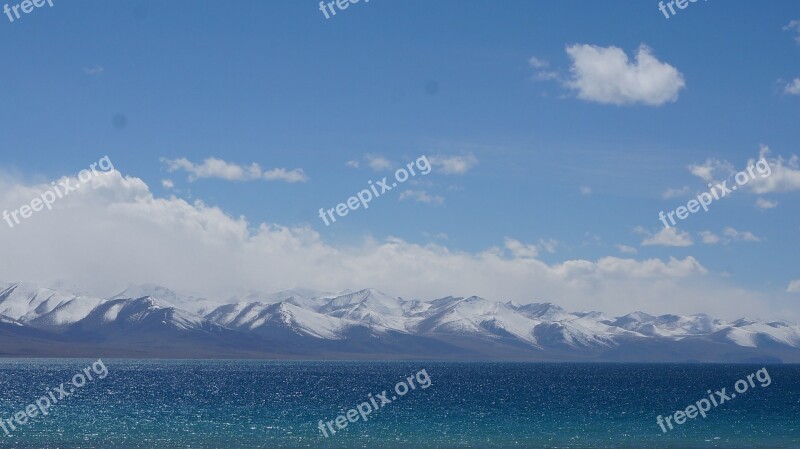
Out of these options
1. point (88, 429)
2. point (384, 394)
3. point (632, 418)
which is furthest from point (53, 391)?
point (632, 418)

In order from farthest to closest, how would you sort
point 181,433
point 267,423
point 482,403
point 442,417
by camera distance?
point 482,403, point 442,417, point 267,423, point 181,433

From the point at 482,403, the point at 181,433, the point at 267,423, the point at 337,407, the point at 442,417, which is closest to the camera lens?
the point at 181,433

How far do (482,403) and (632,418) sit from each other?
27.7m

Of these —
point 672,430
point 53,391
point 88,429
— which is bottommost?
point 672,430

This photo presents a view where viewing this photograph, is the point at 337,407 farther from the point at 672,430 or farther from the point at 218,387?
the point at 218,387

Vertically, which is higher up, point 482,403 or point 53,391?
point 53,391

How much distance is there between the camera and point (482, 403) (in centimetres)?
12319

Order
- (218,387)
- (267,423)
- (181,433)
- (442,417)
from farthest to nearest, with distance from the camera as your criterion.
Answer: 1. (218,387)
2. (442,417)
3. (267,423)
4. (181,433)

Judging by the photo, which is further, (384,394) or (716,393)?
(716,393)

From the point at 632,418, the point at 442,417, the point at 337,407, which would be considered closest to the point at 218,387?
the point at 337,407

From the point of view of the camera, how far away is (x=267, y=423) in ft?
296

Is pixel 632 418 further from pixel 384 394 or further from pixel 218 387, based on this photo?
pixel 218 387

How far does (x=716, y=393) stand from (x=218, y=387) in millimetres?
96644

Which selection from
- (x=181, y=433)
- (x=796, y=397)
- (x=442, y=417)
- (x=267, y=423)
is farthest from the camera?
(x=796, y=397)
